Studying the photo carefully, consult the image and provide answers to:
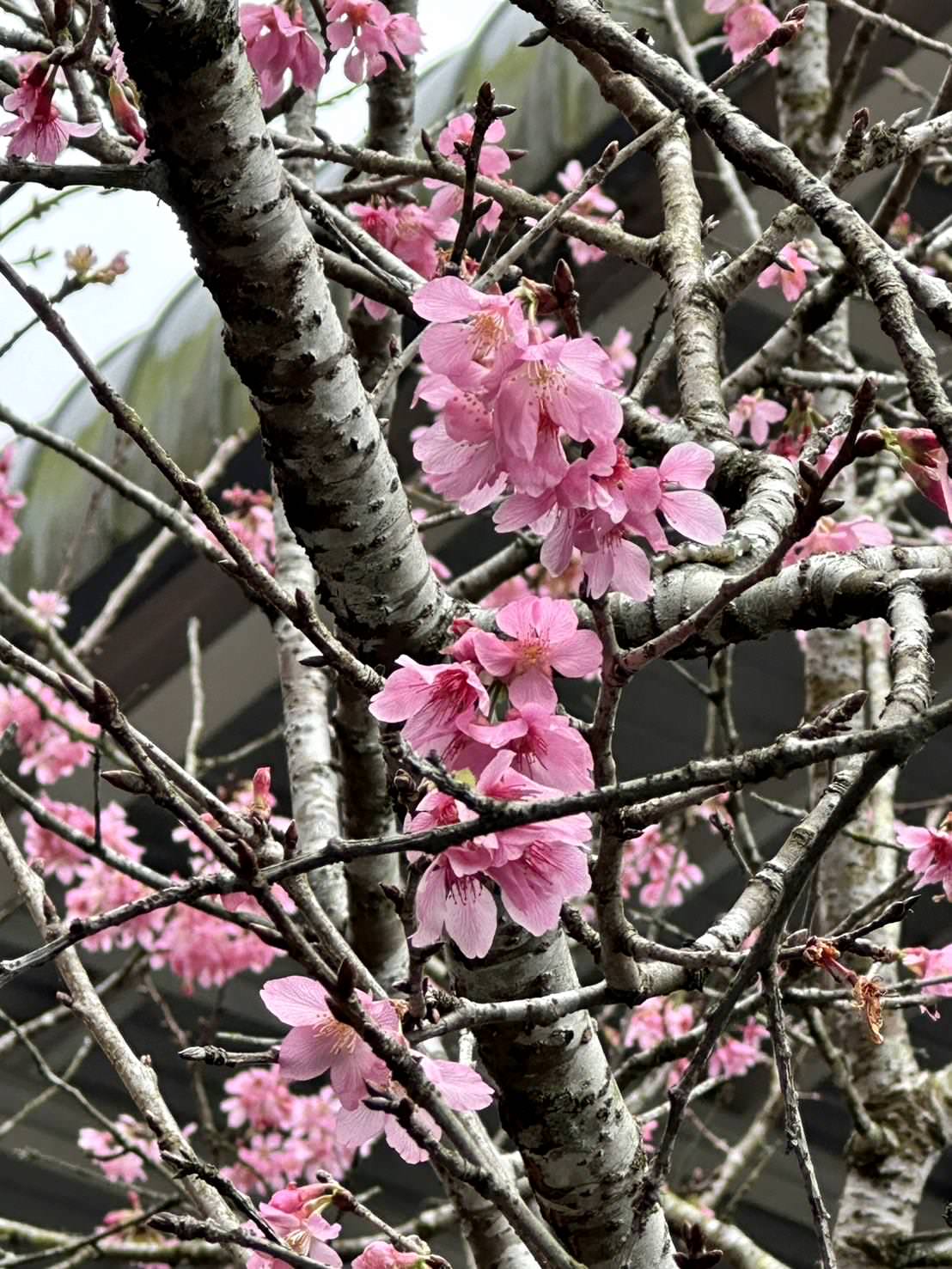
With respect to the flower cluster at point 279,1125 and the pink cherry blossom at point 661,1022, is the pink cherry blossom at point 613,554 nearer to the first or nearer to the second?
the pink cherry blossom at point 661,1022

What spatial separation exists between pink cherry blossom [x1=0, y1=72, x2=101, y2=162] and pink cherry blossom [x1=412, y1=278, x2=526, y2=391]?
0.49 metres

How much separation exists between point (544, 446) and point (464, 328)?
0.10 metres

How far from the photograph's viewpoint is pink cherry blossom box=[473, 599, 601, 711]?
894 millimetres

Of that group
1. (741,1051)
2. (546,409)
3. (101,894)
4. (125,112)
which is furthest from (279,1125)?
(546,409)

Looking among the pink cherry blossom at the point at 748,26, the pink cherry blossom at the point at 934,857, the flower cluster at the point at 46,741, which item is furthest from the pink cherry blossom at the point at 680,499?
the flower cluster at the point at 46,741

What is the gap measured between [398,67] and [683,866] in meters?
2.82

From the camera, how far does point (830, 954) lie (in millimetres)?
1005

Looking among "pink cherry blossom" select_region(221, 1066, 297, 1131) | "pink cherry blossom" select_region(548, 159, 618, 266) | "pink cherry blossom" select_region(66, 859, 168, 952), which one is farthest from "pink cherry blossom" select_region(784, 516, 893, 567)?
"pink cherry blossom" select_region(221, 1066, 297, 1131)

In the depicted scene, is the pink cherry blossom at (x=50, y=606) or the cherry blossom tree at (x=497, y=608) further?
the pink cherry blossom at (x=50, y=606)

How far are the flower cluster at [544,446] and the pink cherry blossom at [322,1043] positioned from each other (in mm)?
341

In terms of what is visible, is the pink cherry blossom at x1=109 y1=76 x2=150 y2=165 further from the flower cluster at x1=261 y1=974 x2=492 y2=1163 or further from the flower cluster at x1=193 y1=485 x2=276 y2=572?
the flower cluster at x1=193 y1=485 x2=276 y2=572

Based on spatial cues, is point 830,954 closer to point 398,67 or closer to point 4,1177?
point 398,67

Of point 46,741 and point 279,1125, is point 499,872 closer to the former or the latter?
point 46,741

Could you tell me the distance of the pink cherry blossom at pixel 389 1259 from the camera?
99 cm
